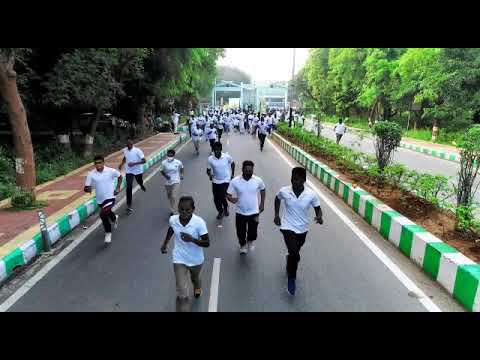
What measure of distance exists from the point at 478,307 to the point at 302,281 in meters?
2.08

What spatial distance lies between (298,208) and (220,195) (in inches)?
133

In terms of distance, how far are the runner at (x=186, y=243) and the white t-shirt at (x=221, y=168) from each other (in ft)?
11.1

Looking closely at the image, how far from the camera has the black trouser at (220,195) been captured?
778cm

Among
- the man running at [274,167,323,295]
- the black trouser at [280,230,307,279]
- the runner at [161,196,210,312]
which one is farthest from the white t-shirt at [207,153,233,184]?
the runner at [161,196,210,312]

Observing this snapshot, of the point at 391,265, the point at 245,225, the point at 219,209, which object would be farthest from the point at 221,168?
the point at 391,265

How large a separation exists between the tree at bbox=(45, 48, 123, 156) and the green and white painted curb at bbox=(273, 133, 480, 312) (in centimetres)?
1014

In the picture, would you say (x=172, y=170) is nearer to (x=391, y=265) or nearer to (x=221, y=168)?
(x=221, y=168)

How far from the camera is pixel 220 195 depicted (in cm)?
788

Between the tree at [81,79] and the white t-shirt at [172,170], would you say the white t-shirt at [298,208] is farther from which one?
the tree at [81,79]

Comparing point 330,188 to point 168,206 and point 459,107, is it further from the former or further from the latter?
point 459,107

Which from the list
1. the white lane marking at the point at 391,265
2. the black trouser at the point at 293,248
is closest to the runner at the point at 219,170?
the white lane marking at the point at 391,265

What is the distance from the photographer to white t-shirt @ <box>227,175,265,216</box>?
5.69 m

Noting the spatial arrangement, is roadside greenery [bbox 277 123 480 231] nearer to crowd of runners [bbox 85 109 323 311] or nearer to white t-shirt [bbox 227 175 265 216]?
crowd of runners [bbox 85 109 323 311]

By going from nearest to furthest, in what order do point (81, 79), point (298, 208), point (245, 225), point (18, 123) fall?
1. point (298, 208)
2. point (245, 225)
3. point (18, 123)
4. point (81, 79)
